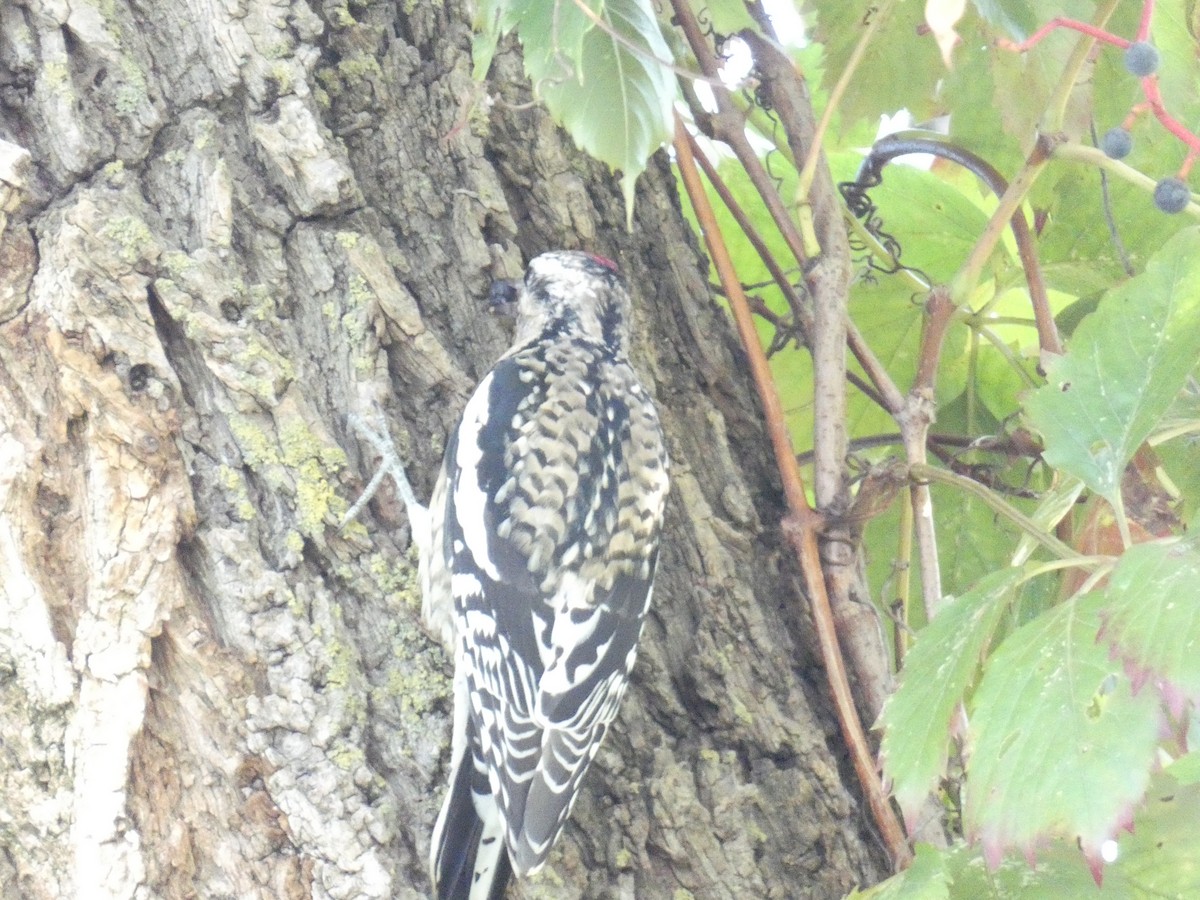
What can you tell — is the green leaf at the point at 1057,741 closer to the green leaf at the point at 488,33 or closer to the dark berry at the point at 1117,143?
the dark berry at the point at 1117,143

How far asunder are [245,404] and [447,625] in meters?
0.39

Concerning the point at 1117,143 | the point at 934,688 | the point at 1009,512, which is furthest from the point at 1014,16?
the point at 934,688

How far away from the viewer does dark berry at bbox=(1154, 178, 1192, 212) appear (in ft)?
4.46

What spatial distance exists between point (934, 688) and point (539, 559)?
0.78 metres

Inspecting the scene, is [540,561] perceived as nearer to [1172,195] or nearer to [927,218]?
[927,218]

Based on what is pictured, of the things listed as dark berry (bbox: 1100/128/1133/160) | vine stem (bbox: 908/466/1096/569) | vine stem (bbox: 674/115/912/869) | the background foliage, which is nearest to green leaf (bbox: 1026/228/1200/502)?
the background foliage

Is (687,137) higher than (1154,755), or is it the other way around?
(687,137)

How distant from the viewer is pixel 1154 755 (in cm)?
104

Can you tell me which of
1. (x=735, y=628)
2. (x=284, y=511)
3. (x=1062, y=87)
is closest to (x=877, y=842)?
(x=735, y=628)

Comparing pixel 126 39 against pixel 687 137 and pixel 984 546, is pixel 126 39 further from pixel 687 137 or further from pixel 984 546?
pixel 984 546

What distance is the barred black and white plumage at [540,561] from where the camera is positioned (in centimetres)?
157

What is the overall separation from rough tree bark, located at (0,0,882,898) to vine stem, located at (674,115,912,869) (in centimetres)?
5

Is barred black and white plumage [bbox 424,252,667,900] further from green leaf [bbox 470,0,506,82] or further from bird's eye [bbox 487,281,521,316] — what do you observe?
green leaf [bbox 470,0,506,82]

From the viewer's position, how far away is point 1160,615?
3.38 ft
